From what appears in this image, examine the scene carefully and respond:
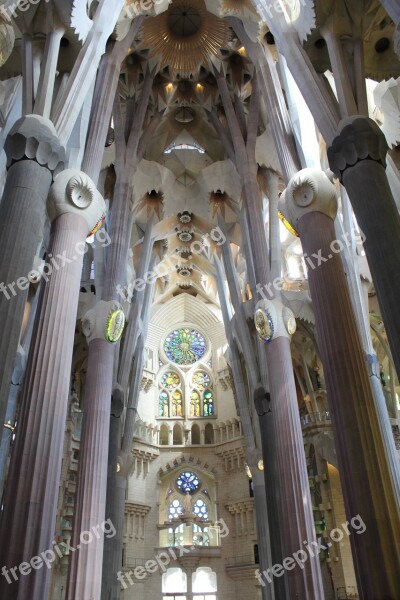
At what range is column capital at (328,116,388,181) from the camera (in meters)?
7.96

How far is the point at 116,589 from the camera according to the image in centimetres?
1534

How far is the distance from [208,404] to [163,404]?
2.41 meters

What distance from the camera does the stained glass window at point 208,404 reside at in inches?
1071

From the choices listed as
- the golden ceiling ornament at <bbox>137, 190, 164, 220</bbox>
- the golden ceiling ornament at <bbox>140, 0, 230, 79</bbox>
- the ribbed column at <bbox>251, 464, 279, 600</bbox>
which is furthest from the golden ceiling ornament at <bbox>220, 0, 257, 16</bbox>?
the ribbed column at <bbox>251, 464, 279, 600</bbox>

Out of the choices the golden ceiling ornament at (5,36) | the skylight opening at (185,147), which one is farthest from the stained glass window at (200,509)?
the golden ceiling ornament at (5,36)

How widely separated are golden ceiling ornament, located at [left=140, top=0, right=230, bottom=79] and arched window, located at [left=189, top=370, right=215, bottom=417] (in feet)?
50.8

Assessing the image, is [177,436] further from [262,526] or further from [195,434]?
[262,526]

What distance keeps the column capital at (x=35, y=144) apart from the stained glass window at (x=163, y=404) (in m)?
20.5

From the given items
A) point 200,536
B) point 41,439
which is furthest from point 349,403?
point 200,536

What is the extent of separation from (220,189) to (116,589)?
14.9m

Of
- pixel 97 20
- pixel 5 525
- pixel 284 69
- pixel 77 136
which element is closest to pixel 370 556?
pixel 5 525

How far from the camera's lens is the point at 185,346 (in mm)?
29156

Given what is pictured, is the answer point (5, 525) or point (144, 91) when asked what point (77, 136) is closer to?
point (5, 525)

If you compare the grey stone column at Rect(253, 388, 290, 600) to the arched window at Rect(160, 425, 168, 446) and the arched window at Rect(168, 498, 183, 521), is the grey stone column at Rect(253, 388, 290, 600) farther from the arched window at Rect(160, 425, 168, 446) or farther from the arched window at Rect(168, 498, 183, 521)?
the arched window at Rect(160, 425, 168, 446)
